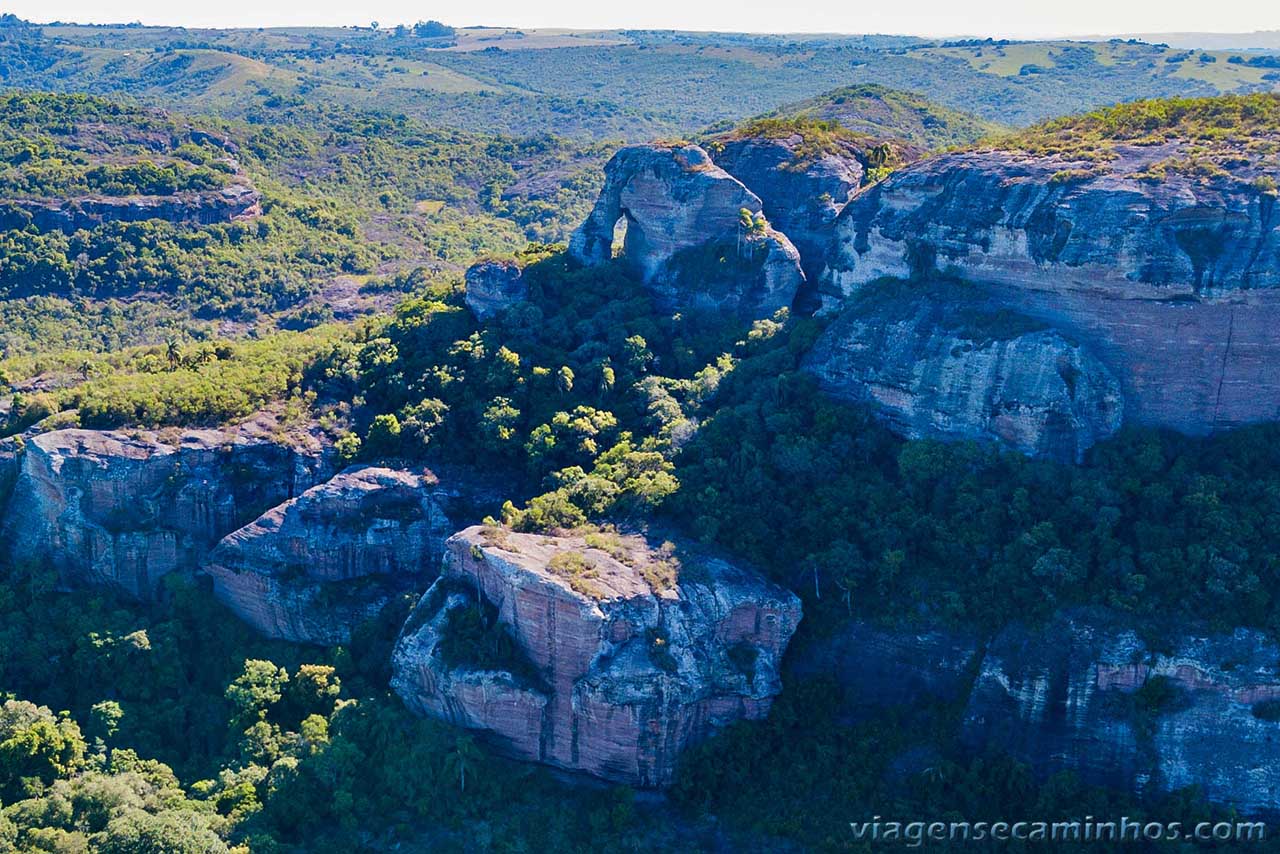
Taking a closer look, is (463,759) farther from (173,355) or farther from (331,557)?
(173,355)

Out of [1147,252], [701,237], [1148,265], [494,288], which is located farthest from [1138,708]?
[494,288]

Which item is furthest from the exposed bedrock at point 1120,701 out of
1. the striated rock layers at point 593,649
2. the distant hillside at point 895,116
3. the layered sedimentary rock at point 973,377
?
the distant hillside at point 895,116

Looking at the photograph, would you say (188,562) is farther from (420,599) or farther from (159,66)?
(159,66)

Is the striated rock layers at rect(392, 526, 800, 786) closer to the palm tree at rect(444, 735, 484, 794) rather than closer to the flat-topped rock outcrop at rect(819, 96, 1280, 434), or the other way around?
the palm tree at rect(444, 735, 484, 794)

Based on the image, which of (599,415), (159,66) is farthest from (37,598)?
(159,66)

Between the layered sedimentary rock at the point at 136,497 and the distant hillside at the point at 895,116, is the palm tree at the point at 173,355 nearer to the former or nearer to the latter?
the layered sedimentary rock at the point at 136,497
